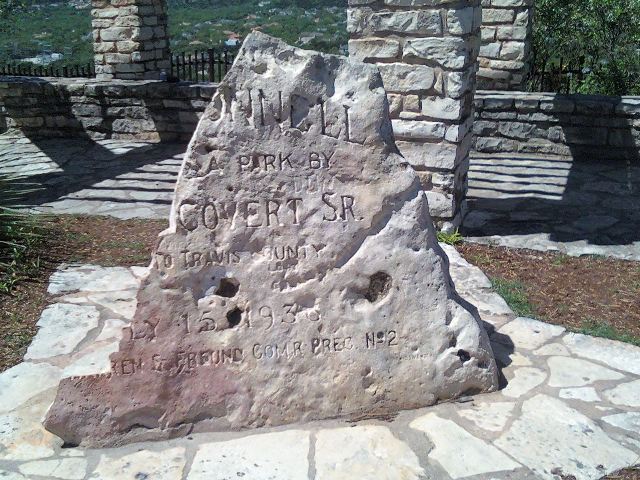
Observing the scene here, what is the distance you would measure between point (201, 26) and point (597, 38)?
1641cm

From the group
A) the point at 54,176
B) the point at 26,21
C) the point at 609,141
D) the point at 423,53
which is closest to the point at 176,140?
the point at 54,176

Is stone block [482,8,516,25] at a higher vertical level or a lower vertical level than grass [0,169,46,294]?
higher

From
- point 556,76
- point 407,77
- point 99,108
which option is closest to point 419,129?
point 407,77

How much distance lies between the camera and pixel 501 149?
848cm

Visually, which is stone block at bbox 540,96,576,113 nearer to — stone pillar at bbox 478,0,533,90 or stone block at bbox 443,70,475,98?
stone pillar at bbox 478,0,533,90

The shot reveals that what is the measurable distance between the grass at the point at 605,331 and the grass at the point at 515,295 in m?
0.32

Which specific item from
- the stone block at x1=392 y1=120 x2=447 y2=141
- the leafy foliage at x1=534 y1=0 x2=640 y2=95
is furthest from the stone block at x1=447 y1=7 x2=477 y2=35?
the leafy foliage at x1=534 y1=0 x2=640 y2=95

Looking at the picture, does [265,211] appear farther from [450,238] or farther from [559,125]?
[559,125]

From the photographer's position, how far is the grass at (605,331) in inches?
150

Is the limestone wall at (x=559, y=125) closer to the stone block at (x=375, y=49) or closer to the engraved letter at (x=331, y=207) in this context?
the stone block at (x=375, y=49)

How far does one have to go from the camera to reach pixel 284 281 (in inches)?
116

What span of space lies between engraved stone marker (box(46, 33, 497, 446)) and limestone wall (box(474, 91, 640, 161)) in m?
5.77

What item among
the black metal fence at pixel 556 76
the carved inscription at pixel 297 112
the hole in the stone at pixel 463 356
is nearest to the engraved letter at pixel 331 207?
the carved inscription at pixel 297 112

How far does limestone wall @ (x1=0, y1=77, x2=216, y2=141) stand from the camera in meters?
9.20
